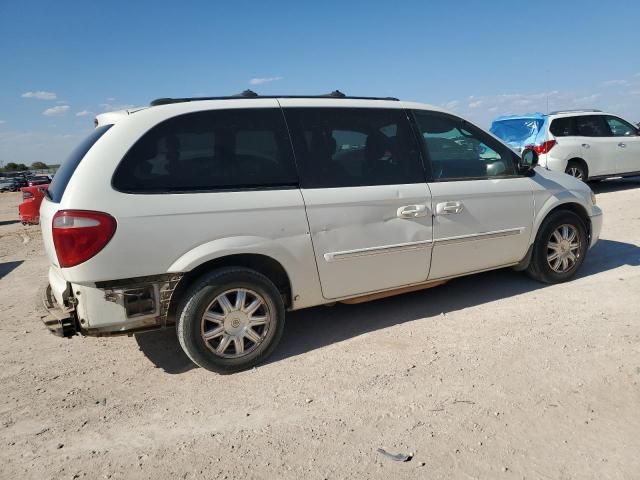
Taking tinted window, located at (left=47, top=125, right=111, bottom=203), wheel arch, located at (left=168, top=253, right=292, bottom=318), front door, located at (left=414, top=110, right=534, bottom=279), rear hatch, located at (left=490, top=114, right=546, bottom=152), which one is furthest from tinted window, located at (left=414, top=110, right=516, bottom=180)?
rear hatch, located at (left=490, top=114, right=546, bottom=152)

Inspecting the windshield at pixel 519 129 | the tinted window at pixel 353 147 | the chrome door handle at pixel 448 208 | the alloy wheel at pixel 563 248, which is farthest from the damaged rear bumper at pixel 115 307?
the windshield at pixel 519 129

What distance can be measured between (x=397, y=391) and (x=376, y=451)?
25.2 inches

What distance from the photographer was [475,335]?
156 inches

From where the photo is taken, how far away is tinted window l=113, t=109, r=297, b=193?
323 centimetres

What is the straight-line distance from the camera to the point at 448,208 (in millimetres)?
4227

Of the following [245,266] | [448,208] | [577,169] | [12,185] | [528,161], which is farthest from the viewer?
[12,185]

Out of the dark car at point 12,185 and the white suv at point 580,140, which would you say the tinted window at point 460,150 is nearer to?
the white suv at point 580,140

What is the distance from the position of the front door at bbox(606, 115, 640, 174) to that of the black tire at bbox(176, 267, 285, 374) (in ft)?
36.4

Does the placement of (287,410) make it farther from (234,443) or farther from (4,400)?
(4,400)

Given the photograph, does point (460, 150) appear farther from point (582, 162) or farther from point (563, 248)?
point (582, 162)

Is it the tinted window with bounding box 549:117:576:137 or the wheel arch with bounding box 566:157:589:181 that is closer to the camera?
the tinted window with bounding box 549:117:576:137

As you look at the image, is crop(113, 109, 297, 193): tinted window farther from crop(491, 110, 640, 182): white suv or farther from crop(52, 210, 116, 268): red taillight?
crop(491, 110, 640, 182): white suv

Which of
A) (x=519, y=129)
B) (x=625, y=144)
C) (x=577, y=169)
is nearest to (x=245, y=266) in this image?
(x=519, y=129)

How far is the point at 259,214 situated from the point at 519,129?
31.4 ft
